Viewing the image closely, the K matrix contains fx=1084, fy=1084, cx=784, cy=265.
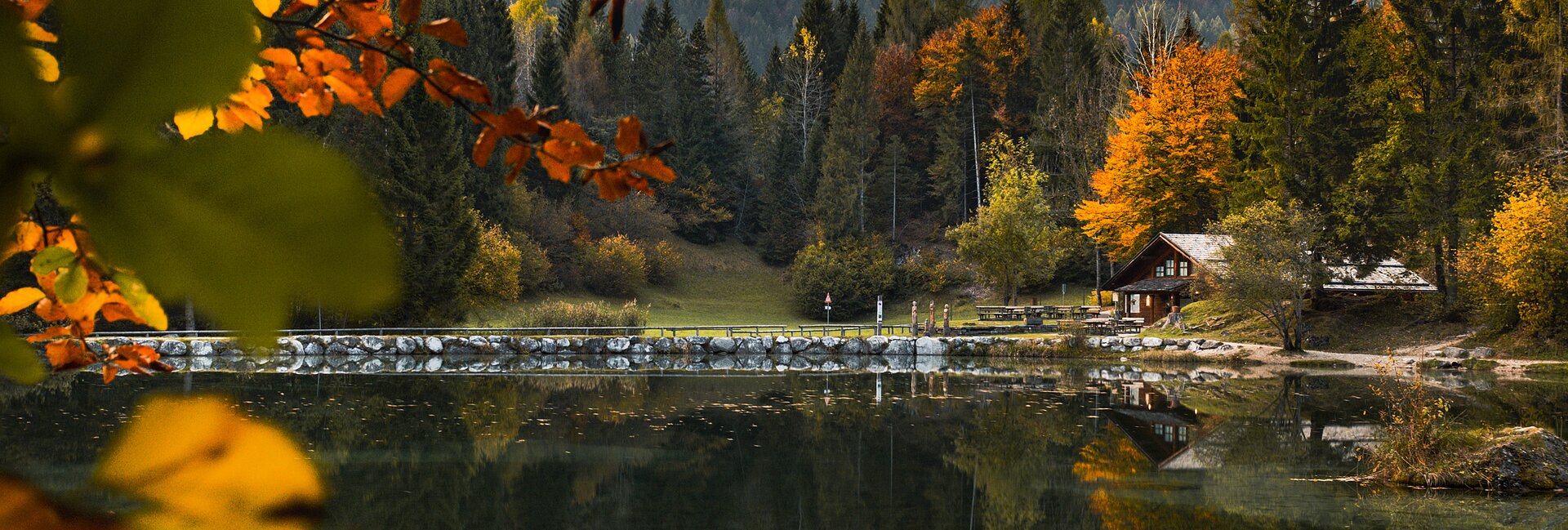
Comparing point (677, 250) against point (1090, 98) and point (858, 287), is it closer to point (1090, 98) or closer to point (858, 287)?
point (858, 287)

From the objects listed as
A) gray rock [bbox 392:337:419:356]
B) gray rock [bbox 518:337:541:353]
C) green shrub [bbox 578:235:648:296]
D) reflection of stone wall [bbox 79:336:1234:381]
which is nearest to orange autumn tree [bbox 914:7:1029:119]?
green shrub [bbox 578:235:648:296]

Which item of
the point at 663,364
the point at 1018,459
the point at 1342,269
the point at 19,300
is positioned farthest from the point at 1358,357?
the point at 19,300

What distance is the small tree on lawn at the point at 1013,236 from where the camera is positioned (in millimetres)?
38312

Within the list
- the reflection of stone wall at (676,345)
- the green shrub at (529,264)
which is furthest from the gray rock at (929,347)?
the green shrub at (529,264)

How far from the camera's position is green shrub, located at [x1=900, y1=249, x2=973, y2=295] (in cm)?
4566

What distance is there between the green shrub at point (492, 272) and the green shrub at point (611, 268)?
600 centimetres

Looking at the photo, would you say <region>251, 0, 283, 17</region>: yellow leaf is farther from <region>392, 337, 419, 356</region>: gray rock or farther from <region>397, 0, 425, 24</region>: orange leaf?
<region>392, 337, 419, 356</region>: gray rock

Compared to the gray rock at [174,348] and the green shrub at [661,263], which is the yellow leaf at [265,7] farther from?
the green shrub at [661,263]

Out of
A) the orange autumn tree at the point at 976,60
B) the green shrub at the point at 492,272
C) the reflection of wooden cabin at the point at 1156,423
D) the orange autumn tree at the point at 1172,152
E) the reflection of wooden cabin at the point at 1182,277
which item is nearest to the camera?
the reflection of wooden cabin at the point at 1156,423

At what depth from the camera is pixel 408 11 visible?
1.80ft

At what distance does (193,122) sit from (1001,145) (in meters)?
49.6

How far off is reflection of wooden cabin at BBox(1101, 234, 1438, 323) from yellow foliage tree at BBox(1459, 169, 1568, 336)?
3.84m

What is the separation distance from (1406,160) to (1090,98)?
1752 cm

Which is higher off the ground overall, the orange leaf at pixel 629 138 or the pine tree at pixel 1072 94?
the pine tree at pixel 1072 94
